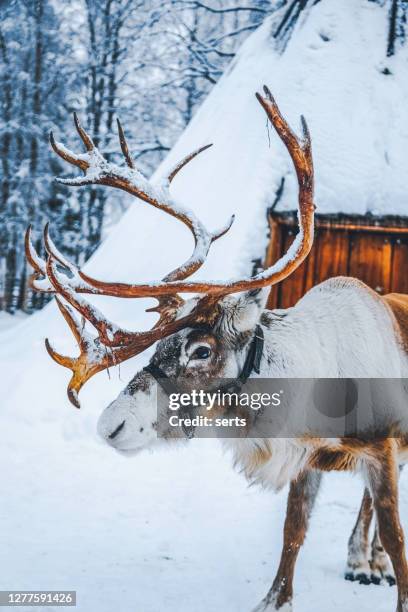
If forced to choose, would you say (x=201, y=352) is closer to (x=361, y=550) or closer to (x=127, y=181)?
(x=127, y=181)

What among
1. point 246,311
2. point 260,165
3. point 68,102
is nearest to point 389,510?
point 246,311

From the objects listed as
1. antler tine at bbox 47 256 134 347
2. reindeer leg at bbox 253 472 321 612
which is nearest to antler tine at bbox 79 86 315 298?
antler tine at bbox 47 256 134 347

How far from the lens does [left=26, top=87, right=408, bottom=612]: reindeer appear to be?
241cm

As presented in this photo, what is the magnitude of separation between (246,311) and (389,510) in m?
1.11

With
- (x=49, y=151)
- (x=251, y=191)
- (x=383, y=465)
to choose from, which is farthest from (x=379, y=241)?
(x=49, y=151)

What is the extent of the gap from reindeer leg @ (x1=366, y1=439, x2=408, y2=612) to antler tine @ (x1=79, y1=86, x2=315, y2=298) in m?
0.95

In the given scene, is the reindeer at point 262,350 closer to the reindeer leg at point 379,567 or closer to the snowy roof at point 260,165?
the reindeer leg at point 379,567

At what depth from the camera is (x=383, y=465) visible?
8.20ft

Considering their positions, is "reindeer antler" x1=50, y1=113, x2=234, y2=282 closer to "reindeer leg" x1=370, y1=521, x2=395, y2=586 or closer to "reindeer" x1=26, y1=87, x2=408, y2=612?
"reindeer" x1=26, y1=87, x2=408, y2=612

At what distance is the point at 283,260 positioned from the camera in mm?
2506

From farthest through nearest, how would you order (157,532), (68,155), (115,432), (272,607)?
(157,532)
(68,155)
(272,607)
(115,432)

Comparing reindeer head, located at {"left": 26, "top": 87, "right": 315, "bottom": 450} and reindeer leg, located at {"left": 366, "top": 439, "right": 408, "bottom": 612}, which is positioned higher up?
reindeer head, located at {"left": 26, "top": 87, "right": 315, "bottom": 450}

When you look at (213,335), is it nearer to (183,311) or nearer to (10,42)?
(183,311)

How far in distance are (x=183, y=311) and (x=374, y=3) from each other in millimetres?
8577
